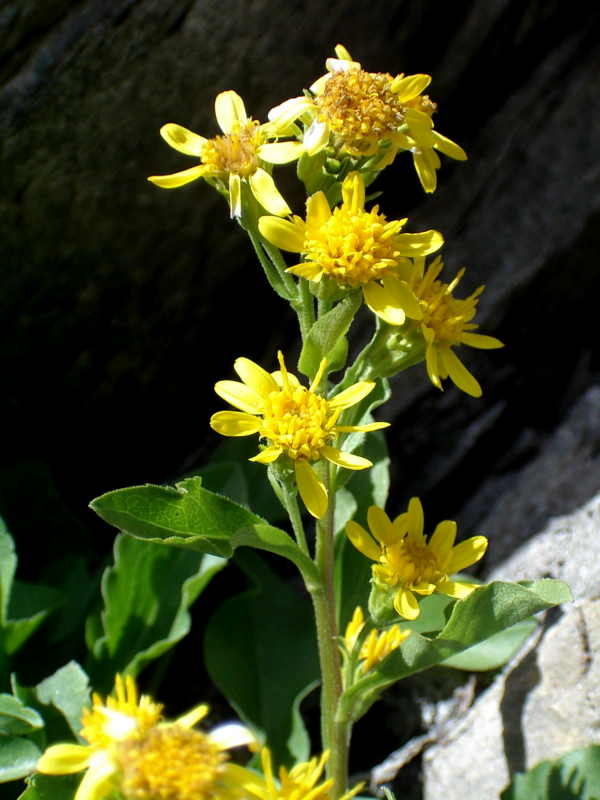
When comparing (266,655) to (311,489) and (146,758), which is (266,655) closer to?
(311,489)

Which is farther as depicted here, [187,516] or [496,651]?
[496,651]

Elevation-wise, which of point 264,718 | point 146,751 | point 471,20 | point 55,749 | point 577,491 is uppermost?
point 471,20

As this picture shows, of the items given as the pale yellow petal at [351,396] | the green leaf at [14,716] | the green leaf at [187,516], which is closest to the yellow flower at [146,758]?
the green leaf at [187,516]

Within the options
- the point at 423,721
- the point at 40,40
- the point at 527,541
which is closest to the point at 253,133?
the point at 40,40

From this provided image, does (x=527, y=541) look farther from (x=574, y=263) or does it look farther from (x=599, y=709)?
(x=574, y=263)

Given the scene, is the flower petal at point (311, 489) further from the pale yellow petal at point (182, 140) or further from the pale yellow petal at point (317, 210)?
the pale yellow petal at point (182, 140)

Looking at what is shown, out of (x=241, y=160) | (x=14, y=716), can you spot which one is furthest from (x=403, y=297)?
(x=14, y=716)
